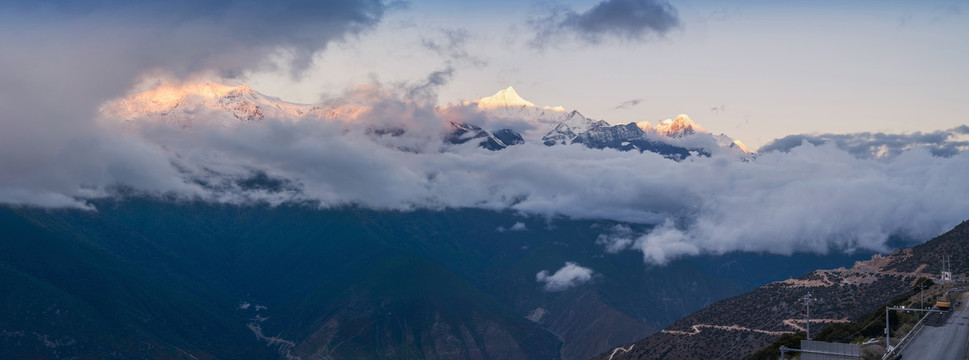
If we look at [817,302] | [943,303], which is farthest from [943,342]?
[817,302]

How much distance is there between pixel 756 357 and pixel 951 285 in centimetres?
2970

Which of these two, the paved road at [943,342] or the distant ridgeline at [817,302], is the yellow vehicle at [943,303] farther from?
the distant ridgeline at [817,302]

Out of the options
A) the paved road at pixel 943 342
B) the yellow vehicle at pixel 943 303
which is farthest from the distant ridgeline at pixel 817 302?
the paved road at pixel 943 342

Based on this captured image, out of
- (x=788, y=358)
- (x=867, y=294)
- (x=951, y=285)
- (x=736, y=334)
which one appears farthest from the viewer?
(x=736, y=334)

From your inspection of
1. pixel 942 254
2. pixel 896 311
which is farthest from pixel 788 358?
pixel 942 254

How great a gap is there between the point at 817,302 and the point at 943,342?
7650 cm

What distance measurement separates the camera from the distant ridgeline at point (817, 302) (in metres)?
164

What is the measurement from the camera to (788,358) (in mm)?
118125

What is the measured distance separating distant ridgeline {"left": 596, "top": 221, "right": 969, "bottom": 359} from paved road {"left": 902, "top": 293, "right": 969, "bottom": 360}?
44.7 metres

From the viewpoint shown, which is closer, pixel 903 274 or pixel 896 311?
pixel 896 311

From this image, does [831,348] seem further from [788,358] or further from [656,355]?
[656,355]

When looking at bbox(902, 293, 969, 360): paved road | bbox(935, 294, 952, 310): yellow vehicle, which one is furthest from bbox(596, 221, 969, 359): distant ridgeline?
bbox(902, 293, 969, 360): paved road

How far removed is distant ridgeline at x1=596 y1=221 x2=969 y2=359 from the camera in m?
164

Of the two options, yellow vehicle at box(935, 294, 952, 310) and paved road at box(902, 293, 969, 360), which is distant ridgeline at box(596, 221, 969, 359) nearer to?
yellow vehicle at box(935, 294, 952, 310)
